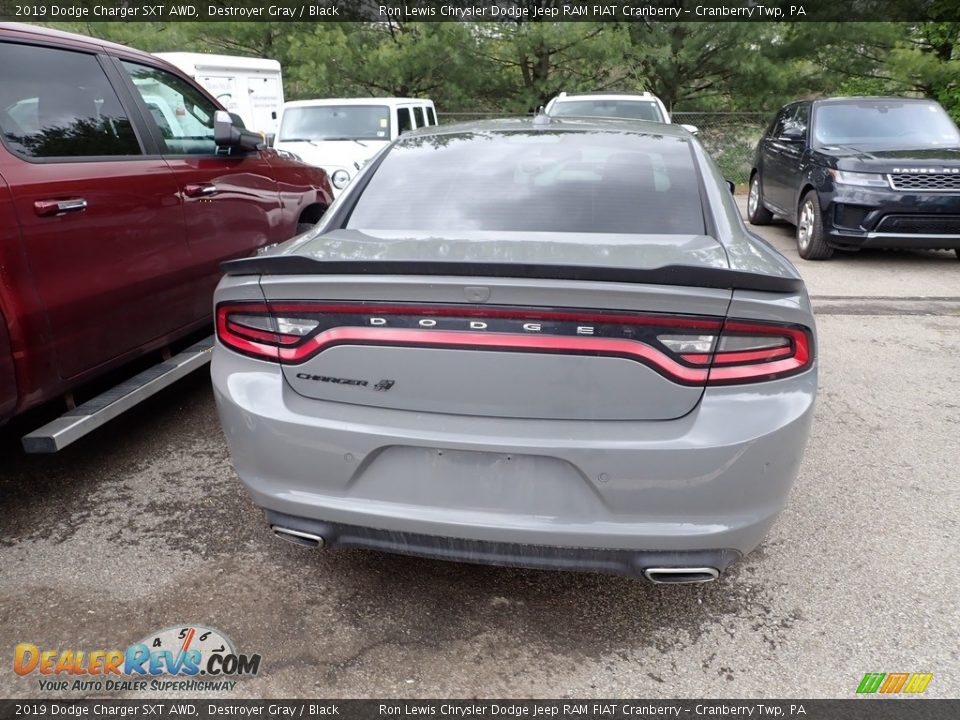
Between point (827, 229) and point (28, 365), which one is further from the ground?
point (28, 365)

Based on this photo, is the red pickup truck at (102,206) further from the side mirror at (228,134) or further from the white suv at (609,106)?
the white suv at (609,106)

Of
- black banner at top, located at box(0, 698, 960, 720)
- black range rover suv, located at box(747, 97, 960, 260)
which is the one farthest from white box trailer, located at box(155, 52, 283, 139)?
black banner at top, located at box(0, 698, 960, 720)

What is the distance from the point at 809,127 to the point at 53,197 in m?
8.55

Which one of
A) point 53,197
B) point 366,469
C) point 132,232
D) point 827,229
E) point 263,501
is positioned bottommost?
point 827,229

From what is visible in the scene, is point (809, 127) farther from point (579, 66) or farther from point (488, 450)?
point (579, 66)

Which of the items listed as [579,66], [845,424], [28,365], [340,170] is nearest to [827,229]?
[845,424]

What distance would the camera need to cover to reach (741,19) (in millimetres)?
17094

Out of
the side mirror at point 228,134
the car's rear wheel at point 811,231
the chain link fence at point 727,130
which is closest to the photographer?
the side mirror at point 228,134

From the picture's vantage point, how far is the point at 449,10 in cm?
1728

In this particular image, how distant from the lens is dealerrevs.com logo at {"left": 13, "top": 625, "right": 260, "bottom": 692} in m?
2.24

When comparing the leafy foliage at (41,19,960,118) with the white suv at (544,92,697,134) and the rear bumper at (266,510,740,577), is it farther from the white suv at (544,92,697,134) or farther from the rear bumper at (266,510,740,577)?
the rear bumper at (266,510,740,577)
